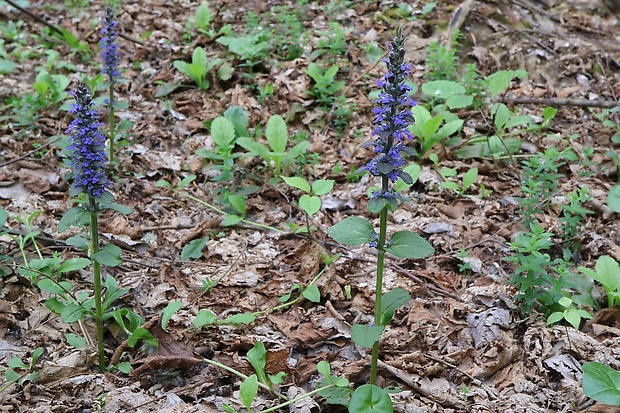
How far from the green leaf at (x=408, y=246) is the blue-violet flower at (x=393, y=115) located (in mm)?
247

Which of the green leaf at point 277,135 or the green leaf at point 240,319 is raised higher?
the green leaf at point 277,135

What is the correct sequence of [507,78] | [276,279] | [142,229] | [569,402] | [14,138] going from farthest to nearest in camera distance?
[14,138]
[507,78]
[142,229]
[276,279]
[569,402]

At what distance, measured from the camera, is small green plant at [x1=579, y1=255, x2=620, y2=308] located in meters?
3.60

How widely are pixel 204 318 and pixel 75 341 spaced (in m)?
0.73

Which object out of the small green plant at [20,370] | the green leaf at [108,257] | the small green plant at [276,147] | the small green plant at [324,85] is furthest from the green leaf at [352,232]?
the small green plant at [324,85]

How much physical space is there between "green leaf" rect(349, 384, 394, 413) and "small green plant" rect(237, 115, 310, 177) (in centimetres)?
248

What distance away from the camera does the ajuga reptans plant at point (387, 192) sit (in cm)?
268

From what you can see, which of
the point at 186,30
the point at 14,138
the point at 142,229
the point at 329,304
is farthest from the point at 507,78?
the point at 14,138

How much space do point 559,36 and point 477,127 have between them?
1.96 metres

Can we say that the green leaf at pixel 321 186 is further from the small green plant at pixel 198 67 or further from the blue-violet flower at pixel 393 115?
the small green plant at pixel 198 67

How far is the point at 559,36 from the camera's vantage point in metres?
6.68

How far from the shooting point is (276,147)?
16.4 feet

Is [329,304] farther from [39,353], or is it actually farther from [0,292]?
[0,292]

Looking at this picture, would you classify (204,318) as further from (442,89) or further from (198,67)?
(198,67)
